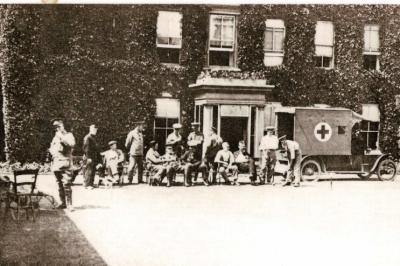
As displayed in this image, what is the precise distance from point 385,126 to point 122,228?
7.42 feet

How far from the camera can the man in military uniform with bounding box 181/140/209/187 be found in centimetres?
370

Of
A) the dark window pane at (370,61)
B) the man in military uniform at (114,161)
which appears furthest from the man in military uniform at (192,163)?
the dark window pane at (370,61)

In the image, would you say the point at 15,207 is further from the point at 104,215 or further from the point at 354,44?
the point at 354,44

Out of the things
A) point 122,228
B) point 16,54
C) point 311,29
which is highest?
point 311,29

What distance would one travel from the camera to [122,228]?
11.6 feet

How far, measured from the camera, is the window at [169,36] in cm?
366

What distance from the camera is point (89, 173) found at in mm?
3568

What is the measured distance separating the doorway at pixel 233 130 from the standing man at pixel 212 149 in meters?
0.06

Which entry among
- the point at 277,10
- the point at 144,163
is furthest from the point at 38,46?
the point at 277,10

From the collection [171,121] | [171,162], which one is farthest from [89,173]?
[171,121]

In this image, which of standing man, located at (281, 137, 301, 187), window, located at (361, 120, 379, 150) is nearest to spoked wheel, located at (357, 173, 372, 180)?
window, located at (361, 120, 379, 150)

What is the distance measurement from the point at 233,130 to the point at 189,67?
Answer: 2.03 feet

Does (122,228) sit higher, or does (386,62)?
(386,62)

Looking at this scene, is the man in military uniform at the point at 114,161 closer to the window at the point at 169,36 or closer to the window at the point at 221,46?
the window at the point at 169,36
